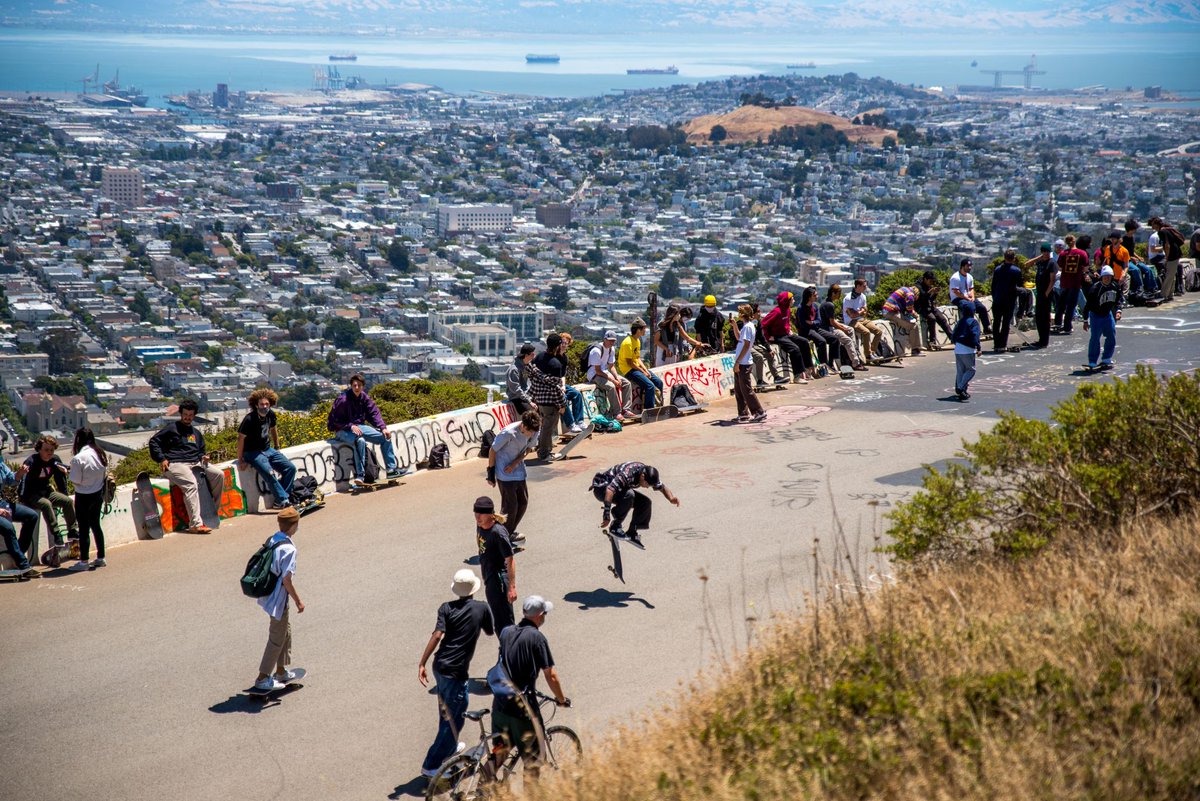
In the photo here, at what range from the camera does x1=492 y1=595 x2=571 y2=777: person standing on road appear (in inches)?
313

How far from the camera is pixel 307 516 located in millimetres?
14383

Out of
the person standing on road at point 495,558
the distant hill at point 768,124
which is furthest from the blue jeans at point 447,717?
the distant hill at point 768,124

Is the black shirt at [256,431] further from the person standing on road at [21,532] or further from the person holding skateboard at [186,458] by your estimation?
the person standing on road at [21,532]

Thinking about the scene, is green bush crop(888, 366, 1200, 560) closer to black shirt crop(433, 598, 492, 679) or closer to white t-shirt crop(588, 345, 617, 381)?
black shirt crop(433, 598, 492, 679)

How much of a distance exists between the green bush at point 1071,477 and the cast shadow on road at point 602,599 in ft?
8.70

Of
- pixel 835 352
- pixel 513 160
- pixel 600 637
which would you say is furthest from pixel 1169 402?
pixel 513 160

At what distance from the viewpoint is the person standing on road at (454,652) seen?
27.3ft

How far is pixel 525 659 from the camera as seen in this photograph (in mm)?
8039

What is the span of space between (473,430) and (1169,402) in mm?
9205

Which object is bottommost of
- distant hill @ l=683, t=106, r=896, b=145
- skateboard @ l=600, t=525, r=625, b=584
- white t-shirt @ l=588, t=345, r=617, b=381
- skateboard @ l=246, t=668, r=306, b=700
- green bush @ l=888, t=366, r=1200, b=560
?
distant hill @ l=683, t=106, r=896, b=145

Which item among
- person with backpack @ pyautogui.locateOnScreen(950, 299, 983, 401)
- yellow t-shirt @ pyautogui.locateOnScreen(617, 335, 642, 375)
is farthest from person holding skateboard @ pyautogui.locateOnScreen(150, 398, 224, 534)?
person with backpack @ pyautogui.locateOnScreen(950, 299, 983, 401)

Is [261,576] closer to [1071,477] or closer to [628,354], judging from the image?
[1071,477]

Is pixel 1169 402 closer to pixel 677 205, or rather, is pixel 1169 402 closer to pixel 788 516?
pixel 788 516

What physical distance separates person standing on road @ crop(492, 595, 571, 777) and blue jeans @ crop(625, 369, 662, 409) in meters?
10.4
